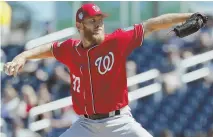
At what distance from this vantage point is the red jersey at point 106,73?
15.5 feet

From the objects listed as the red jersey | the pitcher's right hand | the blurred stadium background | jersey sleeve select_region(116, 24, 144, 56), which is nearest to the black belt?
the red jersey

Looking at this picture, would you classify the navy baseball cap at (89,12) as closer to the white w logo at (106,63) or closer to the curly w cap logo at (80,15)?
the curly w cap logo at (80,15)

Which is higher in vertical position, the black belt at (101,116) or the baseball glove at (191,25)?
the baseball glove at (191,25)

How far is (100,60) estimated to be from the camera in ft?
15.7

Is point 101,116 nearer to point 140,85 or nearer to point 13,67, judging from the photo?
point 13,67

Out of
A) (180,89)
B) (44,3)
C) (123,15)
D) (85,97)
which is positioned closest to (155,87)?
(180,89)

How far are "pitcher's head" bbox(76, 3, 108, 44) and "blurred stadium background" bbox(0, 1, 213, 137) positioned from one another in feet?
12.2

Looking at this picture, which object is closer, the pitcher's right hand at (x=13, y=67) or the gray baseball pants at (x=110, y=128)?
the pitcher's right hand at (x=13, y=67)

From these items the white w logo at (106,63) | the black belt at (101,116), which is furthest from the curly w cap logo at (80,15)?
the black belt at (101,116)

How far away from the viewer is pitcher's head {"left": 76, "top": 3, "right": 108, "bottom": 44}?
475 centimetres

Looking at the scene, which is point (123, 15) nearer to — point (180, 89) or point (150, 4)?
point (150, 4)

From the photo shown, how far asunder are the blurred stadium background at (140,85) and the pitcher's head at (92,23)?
12.2ft

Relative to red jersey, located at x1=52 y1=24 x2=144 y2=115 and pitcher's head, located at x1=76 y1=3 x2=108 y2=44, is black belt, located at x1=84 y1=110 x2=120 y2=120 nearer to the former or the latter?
red jersey, located at x1=52 y1=24 x2=144 y2=115

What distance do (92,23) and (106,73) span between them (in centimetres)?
42
